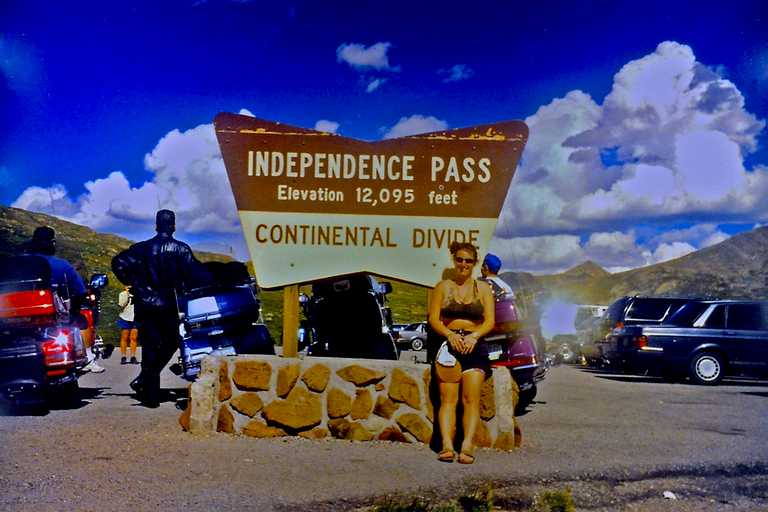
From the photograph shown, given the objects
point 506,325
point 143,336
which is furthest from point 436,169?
point 143,336

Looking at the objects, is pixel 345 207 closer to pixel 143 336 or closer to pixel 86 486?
pixel 143 336

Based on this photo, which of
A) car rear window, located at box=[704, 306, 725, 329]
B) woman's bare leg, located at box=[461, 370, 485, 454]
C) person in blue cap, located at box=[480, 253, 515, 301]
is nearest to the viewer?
woman's bare leg, located at box=[461, 370, 485, 454]

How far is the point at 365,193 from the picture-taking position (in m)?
7.07

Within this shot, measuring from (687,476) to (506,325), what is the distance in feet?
10.4

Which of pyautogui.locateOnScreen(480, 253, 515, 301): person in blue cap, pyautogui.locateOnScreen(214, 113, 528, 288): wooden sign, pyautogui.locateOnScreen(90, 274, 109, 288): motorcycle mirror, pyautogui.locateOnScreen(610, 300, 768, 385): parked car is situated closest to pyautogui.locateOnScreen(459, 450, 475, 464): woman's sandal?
pyautogui.locateOnScreen(214, 113, 528, 288): wooden sign

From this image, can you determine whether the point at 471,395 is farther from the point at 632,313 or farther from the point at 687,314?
the point at 632,313

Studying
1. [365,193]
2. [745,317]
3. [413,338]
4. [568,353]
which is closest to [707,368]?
[745,317]

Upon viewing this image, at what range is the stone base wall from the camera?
21.5ft

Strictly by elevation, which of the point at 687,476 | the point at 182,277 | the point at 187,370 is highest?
the point at 182,277

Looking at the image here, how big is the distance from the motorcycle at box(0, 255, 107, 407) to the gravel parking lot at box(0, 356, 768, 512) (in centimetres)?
33

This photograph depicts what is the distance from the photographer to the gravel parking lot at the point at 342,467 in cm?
463

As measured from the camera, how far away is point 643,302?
1543 centimetres

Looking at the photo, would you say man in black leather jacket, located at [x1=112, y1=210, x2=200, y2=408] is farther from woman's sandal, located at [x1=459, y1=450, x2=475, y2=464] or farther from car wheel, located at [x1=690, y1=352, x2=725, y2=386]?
car wheel, located at [x1=690, y1=352, x2=725, y2=386]

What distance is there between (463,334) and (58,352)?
4152 mm
